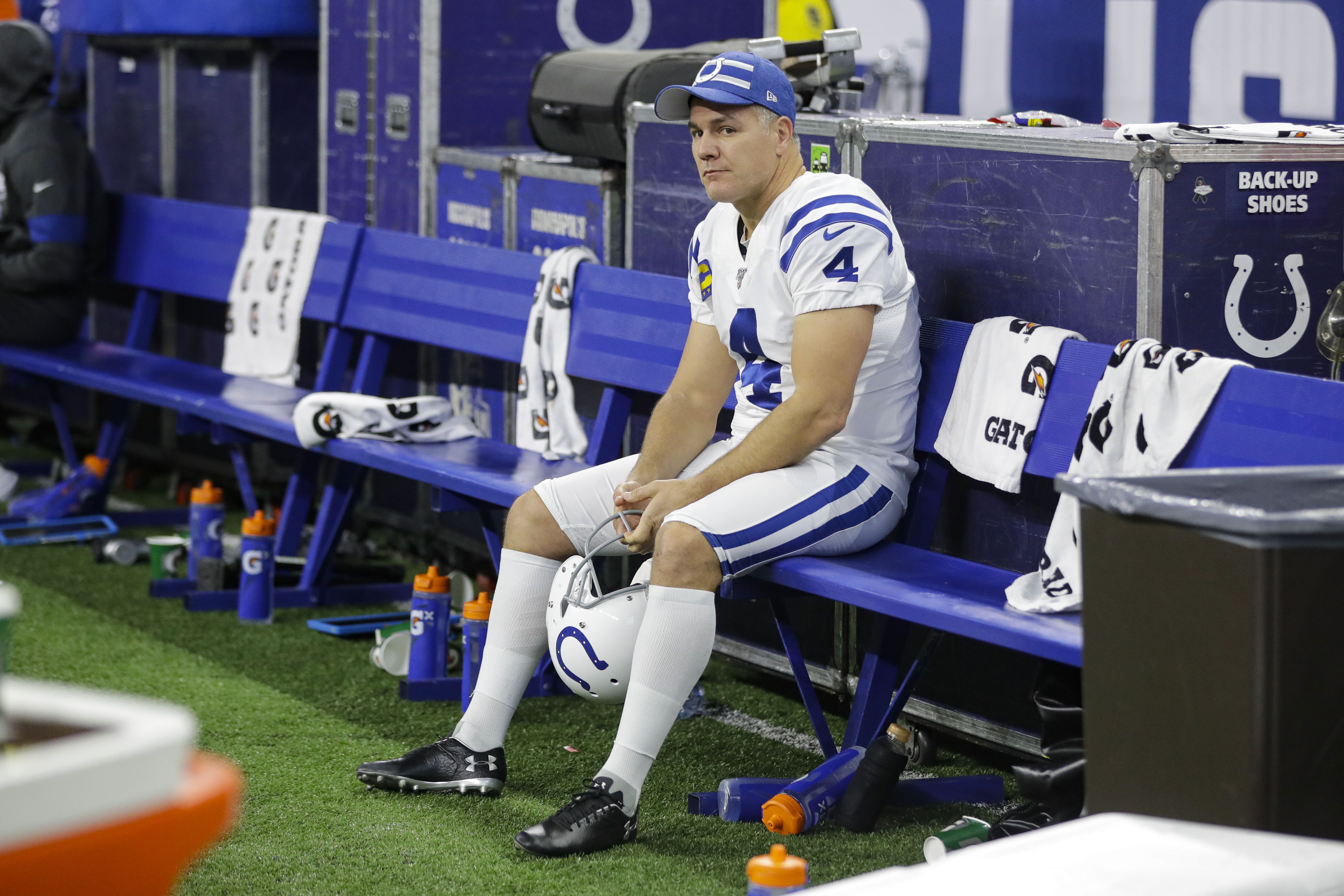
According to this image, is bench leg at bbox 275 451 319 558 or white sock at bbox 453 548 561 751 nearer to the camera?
white sock at bbox 453 548 561 751

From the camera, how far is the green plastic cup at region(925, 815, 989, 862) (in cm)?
311

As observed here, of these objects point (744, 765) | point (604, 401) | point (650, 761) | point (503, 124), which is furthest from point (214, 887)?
point (503, 124)

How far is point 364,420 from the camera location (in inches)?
187

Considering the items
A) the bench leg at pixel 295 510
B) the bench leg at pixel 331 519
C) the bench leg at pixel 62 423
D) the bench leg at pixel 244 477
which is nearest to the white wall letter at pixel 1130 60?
the bench leg at pixel 331 519

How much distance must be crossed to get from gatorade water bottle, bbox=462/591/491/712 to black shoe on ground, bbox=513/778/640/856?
32.7 inches

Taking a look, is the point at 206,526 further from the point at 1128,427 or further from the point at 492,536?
the point at 1128,427

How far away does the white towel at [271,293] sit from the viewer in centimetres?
567

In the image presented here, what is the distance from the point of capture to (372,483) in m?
5.98

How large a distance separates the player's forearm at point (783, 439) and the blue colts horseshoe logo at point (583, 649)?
0.39m

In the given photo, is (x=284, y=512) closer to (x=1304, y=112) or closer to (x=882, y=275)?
(x=882, y=275)

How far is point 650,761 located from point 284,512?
2452 mm

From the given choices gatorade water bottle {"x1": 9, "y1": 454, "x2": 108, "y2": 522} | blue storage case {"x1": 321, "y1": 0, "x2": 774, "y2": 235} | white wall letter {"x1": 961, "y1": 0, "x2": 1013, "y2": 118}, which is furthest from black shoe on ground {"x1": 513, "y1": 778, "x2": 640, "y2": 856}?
white wall letter {"x1": 961, "y1": 0, "x2": 1013, "y2": 118}

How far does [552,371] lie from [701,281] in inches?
42.0

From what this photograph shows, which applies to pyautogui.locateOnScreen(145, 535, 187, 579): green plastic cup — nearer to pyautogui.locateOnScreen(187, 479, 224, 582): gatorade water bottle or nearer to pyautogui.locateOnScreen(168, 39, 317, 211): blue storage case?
pyautogui.locateOnScreen(187, 479, 224, 582): gatorade water bottle
